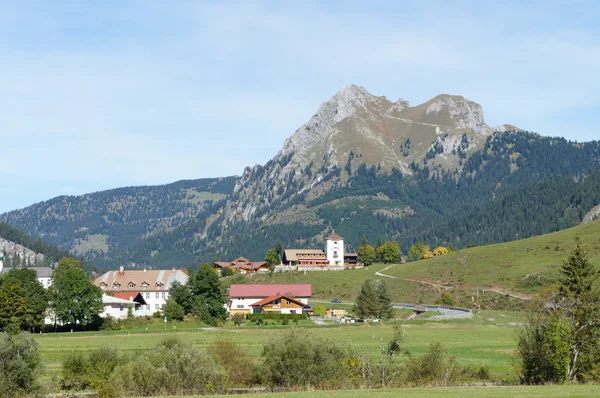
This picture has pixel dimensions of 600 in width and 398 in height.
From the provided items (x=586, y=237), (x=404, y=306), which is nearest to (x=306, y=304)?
(x=404, y=306)

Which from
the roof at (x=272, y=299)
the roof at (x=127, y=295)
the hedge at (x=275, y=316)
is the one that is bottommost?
the hedge at (x=275, y=316)

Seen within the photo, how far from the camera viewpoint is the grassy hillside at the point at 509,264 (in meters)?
137

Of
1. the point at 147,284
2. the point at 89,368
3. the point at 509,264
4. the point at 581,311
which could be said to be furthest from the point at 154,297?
the point at 581,311

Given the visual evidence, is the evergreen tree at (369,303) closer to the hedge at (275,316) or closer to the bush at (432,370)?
the hedge at (275,316)

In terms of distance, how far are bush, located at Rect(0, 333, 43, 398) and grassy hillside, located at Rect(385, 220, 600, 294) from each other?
99.6 meters

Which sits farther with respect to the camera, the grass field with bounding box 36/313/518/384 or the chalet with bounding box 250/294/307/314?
the chalet with bounding box 250/294/307/314

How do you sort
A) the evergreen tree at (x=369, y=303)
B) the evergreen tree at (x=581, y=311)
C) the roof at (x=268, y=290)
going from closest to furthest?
the evergreen tree at (x=581, y=311), the evergreen tree at (x=369, y=303), the roof at (x=268, y=290)

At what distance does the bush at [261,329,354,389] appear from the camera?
4788cm

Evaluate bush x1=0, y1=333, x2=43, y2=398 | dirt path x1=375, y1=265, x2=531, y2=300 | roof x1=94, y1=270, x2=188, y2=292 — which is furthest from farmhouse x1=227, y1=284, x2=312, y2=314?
bush x1=0, y1=333, x2=43, y2=398

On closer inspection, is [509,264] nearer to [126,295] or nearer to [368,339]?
[368,339]

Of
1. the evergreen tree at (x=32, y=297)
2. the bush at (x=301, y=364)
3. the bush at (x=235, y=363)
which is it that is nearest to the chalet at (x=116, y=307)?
the evergreen tree at (x=32, y=297)

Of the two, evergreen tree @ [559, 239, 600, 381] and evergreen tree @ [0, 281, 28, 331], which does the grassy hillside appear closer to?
evergreen tree @ [559, 239, 600, 381]

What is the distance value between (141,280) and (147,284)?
2.36 m

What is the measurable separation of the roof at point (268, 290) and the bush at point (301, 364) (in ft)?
305
